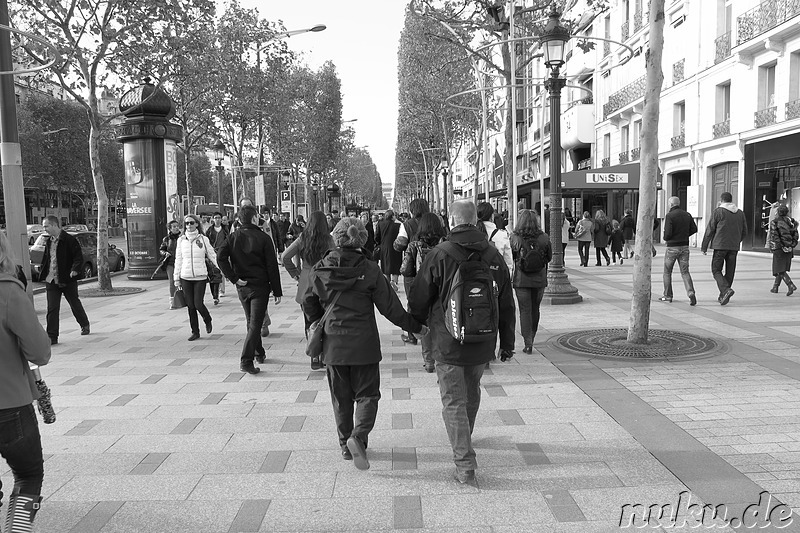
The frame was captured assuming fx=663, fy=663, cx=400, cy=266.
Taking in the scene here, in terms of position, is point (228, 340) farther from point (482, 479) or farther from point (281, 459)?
point (482, 479)

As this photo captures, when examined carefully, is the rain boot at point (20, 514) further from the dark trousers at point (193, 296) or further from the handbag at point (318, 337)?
the dark trousers at point (193, 296)

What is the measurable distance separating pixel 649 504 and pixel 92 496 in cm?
317

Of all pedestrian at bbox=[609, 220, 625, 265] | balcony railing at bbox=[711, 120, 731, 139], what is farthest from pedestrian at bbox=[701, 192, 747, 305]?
balcony railing at bbox=[711, 120, 731, 139]

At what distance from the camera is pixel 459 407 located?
156 inches

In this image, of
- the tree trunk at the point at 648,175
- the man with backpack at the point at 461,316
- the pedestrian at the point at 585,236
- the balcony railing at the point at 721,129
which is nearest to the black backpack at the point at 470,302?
the man with backpack at the point at 461,316

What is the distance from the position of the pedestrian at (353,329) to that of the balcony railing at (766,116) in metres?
22.3

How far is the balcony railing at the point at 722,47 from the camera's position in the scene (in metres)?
24.8

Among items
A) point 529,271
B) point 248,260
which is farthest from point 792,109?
point 248,260

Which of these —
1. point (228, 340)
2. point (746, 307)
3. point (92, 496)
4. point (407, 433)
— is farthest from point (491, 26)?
point (92, 496)

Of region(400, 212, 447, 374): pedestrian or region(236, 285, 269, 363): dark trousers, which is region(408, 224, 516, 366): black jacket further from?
region(236, 285, 269, 363): dark trousers

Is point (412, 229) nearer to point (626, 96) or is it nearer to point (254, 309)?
point (254, 309)

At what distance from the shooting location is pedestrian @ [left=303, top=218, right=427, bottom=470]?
13.8ft

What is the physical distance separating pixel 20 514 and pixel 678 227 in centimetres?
995

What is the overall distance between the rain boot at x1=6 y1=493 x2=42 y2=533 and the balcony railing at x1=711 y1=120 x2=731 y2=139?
2670 cm
